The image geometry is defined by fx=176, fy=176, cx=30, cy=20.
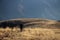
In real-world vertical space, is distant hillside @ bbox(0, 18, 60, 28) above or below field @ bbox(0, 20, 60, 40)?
above

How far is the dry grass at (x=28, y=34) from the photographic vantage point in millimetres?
3971

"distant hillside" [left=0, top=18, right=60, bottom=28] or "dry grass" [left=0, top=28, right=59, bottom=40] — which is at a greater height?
"distant hillside" [left=0, top=18, right=60, bottom=28]

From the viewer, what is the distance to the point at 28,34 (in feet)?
13.2

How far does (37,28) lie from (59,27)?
0.50 m

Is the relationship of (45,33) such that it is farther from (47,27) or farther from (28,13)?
(28,13)

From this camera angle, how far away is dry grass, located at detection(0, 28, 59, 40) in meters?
3.97

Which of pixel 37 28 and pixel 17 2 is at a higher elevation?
pixel 17 2

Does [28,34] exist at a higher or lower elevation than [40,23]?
lower

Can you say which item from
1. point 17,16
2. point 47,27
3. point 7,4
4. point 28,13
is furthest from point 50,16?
point 7,4

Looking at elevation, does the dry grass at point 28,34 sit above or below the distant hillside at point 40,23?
below

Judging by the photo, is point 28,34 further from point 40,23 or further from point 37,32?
point 40,23

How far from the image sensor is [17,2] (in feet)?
13.7

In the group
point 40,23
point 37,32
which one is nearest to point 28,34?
point 37,32

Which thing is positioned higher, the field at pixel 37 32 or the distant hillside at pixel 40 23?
the distant hillside at pixel 40 23
